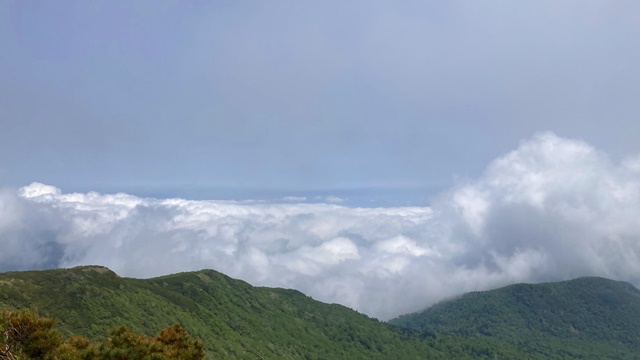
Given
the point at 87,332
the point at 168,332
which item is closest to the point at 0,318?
the point at 168,332

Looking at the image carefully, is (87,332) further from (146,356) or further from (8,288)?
(146,356)

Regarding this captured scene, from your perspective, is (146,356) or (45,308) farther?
(45,308)

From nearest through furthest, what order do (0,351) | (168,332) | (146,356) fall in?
(0,351), (146,356), (168,332)

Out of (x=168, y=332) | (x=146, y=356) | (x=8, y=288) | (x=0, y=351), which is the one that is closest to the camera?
(x=0, y=351)

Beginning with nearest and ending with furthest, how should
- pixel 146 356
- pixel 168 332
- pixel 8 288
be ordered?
1. pixel 146 356
2. pixel 168 332
3. pixel 8 288

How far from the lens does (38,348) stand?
145 ft

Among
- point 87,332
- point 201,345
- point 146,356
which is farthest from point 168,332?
point 87,332

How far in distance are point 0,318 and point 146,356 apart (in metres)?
15.3

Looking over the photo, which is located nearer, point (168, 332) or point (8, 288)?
point (168, 332)

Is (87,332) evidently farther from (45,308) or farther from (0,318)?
(0,318)

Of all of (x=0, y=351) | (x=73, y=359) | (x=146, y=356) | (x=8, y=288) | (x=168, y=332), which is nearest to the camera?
(x=0, y=351)

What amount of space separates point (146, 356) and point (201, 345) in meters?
12.0

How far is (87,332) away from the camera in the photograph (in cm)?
18088

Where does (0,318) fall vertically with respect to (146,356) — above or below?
above
